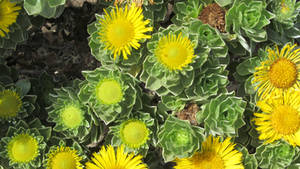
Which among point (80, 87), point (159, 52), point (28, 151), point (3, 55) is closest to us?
point (159, 52)

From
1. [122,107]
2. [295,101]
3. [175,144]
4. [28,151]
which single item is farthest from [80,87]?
[295,101]

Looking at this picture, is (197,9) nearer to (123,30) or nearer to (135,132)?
(123,30)

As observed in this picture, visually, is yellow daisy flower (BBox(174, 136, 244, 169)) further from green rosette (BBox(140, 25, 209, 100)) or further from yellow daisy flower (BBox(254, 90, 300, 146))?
green rosette (BBox(140, 25, 209, 100))

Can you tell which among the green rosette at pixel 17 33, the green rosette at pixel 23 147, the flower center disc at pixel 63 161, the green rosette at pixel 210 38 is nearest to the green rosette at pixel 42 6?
the green rosette at pixel 17 33

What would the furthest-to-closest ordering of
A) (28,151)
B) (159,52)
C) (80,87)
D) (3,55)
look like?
(3,55)
(80,87)
(28,151)
(159,52)

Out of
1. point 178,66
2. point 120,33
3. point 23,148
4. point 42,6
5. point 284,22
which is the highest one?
point 42,6

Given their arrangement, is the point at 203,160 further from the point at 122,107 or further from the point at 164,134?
the point at 122,107

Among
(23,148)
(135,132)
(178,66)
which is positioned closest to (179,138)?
(135,132)
